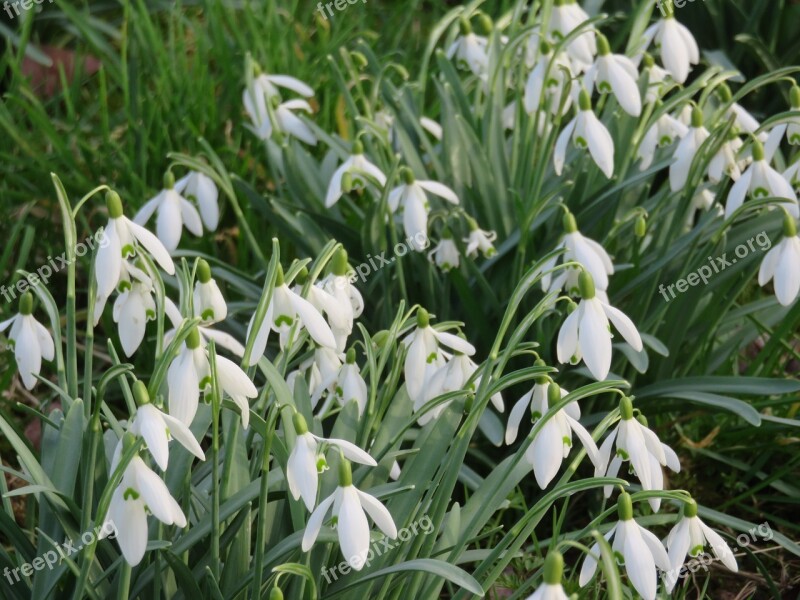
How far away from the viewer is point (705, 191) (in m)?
2.57

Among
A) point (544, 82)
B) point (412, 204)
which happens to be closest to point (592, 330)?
point (412, 204)

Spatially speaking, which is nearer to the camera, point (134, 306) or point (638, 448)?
point (638, 448)

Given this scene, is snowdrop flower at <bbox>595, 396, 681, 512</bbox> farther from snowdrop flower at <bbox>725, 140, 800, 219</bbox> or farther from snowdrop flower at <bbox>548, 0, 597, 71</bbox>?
snowdrop flower at <bbox>548, 0, 597, 71</bbox>

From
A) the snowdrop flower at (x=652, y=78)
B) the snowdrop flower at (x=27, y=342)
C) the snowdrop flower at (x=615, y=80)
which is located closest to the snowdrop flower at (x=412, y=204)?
the snowdrop flower at (x=615, y=80)

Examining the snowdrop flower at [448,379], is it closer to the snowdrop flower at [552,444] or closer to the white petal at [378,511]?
the snowdrop flower at [552,444]

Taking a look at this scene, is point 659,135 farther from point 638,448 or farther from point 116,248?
point 116,248

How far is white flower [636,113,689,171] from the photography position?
8.08 ft

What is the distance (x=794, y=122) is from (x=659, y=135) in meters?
0.36

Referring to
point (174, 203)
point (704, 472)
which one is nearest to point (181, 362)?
point (174, 203)

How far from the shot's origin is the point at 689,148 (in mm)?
2297

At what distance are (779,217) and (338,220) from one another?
100cm

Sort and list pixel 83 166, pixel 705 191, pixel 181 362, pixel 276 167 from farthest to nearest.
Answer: pixel 83 166
pixel 276 167
pixel 705 191
pixel 181 362

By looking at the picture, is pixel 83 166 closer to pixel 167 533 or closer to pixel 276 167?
pixel 276 167

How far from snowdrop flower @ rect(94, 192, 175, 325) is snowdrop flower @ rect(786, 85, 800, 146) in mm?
1248
